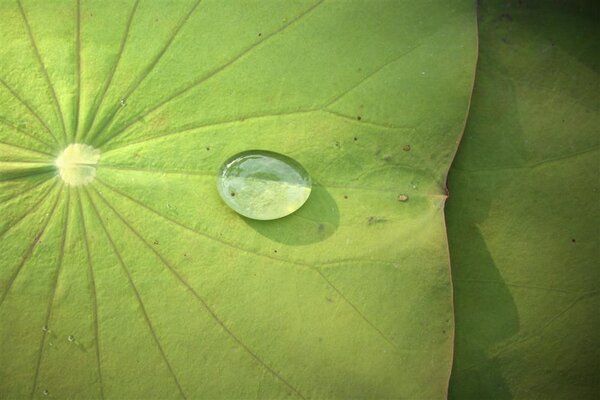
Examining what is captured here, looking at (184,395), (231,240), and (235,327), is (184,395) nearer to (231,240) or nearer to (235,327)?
(235,327)

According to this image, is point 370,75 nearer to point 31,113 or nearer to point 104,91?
point 104,91

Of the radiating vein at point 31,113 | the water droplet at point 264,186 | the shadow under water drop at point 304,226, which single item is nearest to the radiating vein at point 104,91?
the radiating vein at point 31,113

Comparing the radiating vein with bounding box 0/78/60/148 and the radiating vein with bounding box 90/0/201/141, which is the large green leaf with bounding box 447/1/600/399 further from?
the radiating vein with bounding box 0/78/60/148

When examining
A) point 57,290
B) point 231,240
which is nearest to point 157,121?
point 231,240

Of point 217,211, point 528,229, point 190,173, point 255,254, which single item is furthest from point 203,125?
point 528,229

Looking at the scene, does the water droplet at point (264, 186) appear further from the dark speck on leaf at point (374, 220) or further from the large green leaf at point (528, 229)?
the large green leaf at point (528, 229)
